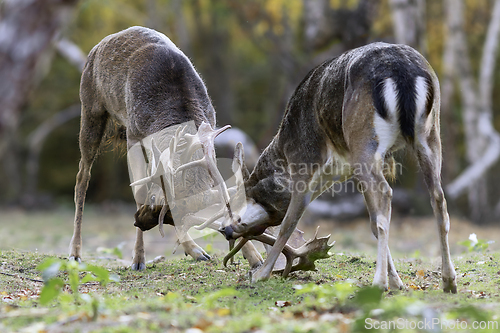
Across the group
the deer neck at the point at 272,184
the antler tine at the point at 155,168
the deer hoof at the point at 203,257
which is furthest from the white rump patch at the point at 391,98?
the deer hoof at the point at 203,257

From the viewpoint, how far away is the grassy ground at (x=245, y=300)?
3055 mm

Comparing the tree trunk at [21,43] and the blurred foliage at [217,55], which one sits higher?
the blurred foliage at [217,55]

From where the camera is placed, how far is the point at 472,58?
20.9 metres

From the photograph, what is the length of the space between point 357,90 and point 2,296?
3.38 meters

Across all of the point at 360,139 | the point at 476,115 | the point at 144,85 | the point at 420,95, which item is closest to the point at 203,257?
the point at 144,85

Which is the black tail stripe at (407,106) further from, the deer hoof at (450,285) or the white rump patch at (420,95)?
the deer hoof at (450,285)

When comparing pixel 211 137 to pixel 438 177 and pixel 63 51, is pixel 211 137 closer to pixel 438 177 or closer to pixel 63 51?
pixel 438 177

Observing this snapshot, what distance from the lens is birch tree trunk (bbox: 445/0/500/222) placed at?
14352mm

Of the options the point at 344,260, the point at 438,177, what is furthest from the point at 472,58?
the point at 438,177

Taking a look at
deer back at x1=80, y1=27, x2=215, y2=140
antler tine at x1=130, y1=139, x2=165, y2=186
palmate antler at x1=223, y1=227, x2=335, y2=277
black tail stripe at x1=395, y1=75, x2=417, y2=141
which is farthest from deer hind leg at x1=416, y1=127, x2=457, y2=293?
deer back at x1=80, y1=27, x2=215, y2=140

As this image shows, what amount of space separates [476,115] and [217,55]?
11144mm

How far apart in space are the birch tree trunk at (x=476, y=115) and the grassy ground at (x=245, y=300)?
8.19 m

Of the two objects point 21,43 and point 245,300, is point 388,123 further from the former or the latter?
point 21,43

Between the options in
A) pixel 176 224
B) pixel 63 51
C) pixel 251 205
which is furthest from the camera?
pixel 63 51
